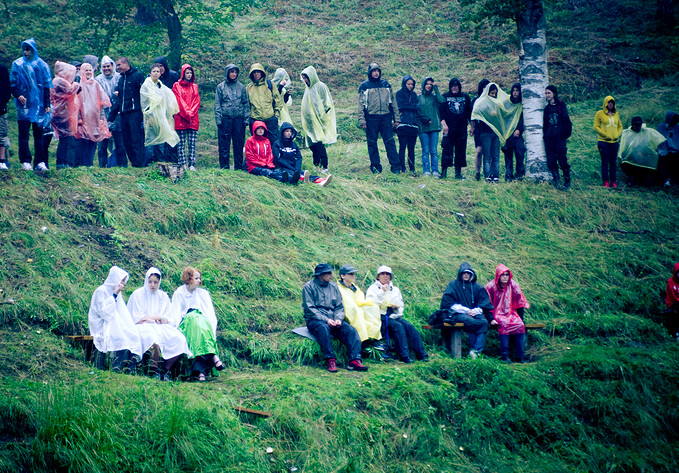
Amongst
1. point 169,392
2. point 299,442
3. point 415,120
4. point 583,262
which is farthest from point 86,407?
point 415,120

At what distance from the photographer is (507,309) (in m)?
8.89

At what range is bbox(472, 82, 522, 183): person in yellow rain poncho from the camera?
1312 centimetres

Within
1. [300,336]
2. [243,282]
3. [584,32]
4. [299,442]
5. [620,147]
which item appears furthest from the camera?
[584,32]

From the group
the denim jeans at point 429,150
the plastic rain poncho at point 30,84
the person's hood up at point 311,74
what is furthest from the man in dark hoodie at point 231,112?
the denim jeans at point 429,150

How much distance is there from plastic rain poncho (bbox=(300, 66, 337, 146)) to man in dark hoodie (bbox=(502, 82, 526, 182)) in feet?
12.3

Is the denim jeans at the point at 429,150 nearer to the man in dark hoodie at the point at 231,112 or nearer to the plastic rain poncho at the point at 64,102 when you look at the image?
the man in dark hoodie at the point at 231,112

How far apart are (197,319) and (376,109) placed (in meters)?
7.16

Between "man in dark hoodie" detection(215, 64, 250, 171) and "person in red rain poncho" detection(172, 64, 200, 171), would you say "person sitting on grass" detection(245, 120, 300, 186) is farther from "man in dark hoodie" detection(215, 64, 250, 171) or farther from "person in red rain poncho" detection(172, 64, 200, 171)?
"person in red rain poncho" detection(172, 64, 200, 171)

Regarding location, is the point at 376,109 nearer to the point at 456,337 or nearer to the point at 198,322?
the point at 456,337

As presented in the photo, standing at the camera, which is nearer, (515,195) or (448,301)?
(448,301)

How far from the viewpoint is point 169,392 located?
20.9ft

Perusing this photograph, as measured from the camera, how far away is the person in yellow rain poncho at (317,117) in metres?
13.5

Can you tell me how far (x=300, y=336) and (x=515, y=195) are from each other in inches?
256

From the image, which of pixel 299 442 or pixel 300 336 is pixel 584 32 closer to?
pixel 300 336
